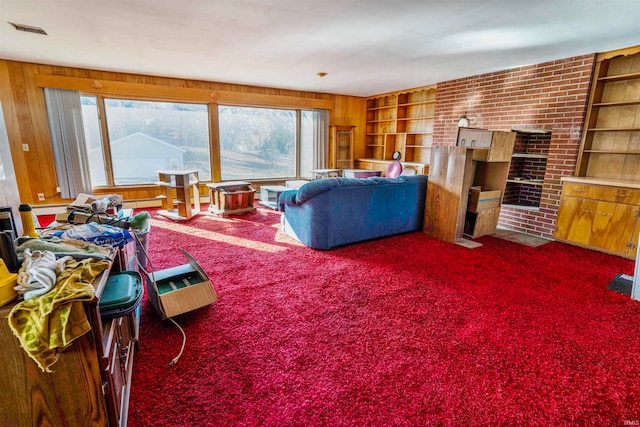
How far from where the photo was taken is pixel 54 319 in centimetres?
94

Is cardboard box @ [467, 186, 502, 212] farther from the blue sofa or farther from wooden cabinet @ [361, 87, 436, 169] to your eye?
wooden cabinet @ [361, 87, 436, 169]

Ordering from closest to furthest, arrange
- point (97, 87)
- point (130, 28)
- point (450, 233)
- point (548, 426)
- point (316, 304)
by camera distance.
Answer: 1. point (548, 426)
2. point (316, 304)
3. point (130, 28)
4. point (450, 233)
5. point (97, 87)

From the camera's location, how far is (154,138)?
18.3 ft

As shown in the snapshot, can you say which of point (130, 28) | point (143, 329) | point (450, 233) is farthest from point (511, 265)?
point (130, 28)

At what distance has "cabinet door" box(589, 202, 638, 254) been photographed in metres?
3.25

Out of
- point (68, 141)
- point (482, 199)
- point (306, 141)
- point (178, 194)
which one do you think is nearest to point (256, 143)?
point (306, 141)

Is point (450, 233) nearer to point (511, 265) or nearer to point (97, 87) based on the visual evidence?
point (511, 265)

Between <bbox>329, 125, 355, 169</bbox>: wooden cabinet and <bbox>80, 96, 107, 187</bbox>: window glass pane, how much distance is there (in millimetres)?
4383

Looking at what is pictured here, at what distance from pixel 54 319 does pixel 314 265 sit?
89.2 inches

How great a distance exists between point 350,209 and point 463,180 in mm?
1383

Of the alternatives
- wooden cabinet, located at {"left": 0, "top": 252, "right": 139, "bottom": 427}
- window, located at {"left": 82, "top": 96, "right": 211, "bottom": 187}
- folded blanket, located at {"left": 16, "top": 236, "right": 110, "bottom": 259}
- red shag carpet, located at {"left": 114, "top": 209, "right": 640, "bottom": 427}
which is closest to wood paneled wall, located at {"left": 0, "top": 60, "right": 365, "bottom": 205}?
window, located at {"left": 82, "top": 96, "right": 211, "bottom": 187}

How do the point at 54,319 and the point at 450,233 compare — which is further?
the point at 450,233

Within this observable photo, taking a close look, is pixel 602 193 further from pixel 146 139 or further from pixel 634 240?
pixel 146 139

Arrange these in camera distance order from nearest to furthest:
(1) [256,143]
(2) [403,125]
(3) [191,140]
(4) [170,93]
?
(4) [170,93] → (3) [191,140] → (1) [256,143] → (2) [403,125]
